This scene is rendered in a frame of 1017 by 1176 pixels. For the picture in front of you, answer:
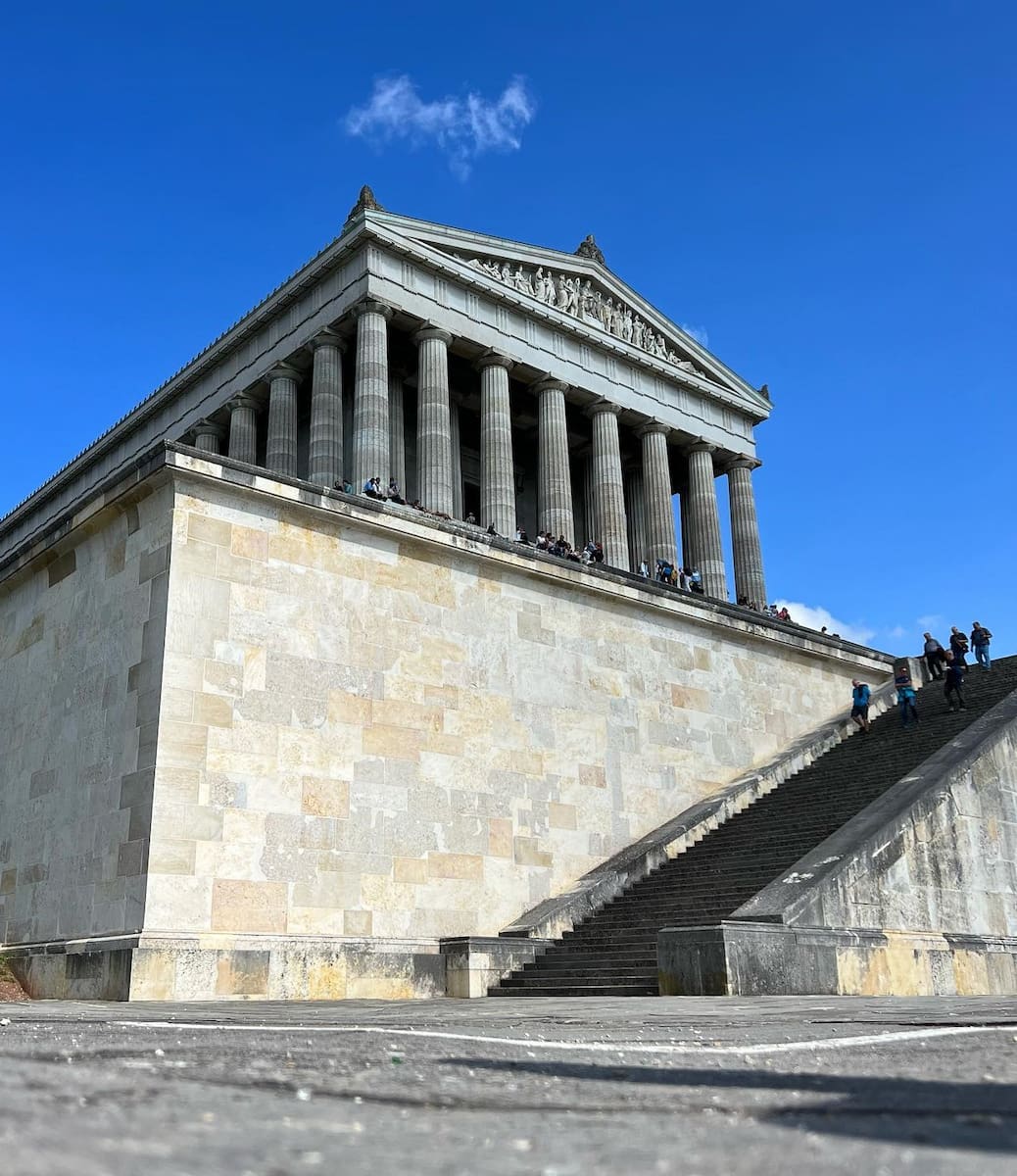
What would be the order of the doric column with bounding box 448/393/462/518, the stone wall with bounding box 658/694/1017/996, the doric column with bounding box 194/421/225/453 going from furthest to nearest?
the doric column with bounding box 194/421/225/453, the doric column with bounding box 448/393/462/518, the stone wall with bounding box 658/694/1017/996

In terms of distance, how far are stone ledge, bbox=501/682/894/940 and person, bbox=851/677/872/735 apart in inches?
14.1

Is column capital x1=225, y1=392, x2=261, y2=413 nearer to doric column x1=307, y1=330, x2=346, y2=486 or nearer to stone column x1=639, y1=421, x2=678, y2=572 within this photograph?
doric column x1=307, y1=330, x2=346, y2=486

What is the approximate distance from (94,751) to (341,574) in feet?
14.2

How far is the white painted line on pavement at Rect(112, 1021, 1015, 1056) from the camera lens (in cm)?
510

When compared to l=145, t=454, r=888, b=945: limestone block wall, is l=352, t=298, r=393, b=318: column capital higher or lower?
higher

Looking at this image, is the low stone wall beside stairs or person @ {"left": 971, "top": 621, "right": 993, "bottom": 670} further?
person @ {"left": 971, "top": 621, "right": 993, "bottom": 670}

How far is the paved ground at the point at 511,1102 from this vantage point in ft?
7.52

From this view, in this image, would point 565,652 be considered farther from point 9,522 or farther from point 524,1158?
point 9,522

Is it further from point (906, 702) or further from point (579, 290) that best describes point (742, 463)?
point (906, 702)

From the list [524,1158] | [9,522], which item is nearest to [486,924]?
[524,1158]

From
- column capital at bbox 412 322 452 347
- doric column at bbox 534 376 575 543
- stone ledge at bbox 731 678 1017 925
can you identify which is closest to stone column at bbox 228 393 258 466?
column capital at bbox 412 322 452 347

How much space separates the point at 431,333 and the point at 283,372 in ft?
21.4

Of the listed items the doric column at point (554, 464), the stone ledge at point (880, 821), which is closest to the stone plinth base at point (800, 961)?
the stone ledge at point (880, 821)

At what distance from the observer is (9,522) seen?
6353cm
